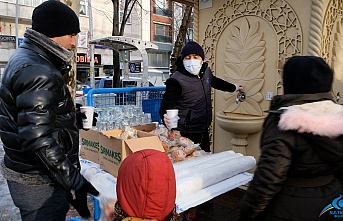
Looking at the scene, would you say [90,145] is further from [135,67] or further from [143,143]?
[135,67]

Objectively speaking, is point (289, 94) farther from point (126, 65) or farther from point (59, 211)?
point (126, 65)

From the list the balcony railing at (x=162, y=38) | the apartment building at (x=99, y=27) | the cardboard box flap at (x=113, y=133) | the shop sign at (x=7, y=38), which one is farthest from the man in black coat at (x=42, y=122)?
the balcony railing at (x=162, y=38)

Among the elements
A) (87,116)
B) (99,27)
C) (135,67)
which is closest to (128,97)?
(87,116)

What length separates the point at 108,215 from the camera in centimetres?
185

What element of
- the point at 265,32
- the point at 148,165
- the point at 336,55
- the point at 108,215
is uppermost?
the point at 265,32

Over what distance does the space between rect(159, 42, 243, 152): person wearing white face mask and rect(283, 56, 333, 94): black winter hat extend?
1655mm

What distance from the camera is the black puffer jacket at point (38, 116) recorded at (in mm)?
1471

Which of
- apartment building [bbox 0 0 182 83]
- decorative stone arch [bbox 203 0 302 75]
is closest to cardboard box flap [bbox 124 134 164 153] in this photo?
decorative stone arch [bbox 203 0 302 75]

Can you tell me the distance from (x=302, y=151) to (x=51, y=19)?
1476 millimetres

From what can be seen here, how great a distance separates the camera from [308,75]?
150 cm

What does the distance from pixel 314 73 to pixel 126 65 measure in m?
11.8

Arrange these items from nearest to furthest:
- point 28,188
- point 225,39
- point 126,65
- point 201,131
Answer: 1. point 28,188
2. point 201,131
3. point 225,39
4. point 126,65

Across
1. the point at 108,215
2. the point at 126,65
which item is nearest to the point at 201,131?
the point at 108,215

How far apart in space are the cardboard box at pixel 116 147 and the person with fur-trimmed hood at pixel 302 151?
83 centimetres
